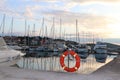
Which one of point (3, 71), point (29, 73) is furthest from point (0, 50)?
point (29, 73)

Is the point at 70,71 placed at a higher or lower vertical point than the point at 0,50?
lower

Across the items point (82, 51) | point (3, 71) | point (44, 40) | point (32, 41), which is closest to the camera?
point (3, 71)

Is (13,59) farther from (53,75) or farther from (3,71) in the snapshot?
(53,75)

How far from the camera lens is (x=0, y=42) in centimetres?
1509

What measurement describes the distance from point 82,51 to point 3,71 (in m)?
33.3

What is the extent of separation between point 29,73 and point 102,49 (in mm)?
36159

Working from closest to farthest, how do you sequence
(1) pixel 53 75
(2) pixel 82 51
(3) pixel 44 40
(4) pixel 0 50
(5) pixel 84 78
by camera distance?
1. (5) pixel 84 78
2. (1) pixel 53 75
3. (4) pixel 0 50
4. (2) pixel 82 51
5. (3) pixel 44 40

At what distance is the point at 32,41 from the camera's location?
205ft

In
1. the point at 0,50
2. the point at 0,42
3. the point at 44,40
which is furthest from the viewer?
the point at 44,40

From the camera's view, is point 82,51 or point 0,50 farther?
point 82,51

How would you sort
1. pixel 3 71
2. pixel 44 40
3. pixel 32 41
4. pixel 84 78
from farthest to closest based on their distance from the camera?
pixel 32 41
pixel 44 40
pixel 3 71
pixel 84 78

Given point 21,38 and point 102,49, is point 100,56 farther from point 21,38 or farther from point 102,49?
point 21,38

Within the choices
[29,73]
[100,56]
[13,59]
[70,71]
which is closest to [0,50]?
[13,59]

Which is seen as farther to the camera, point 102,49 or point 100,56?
point 102,49
